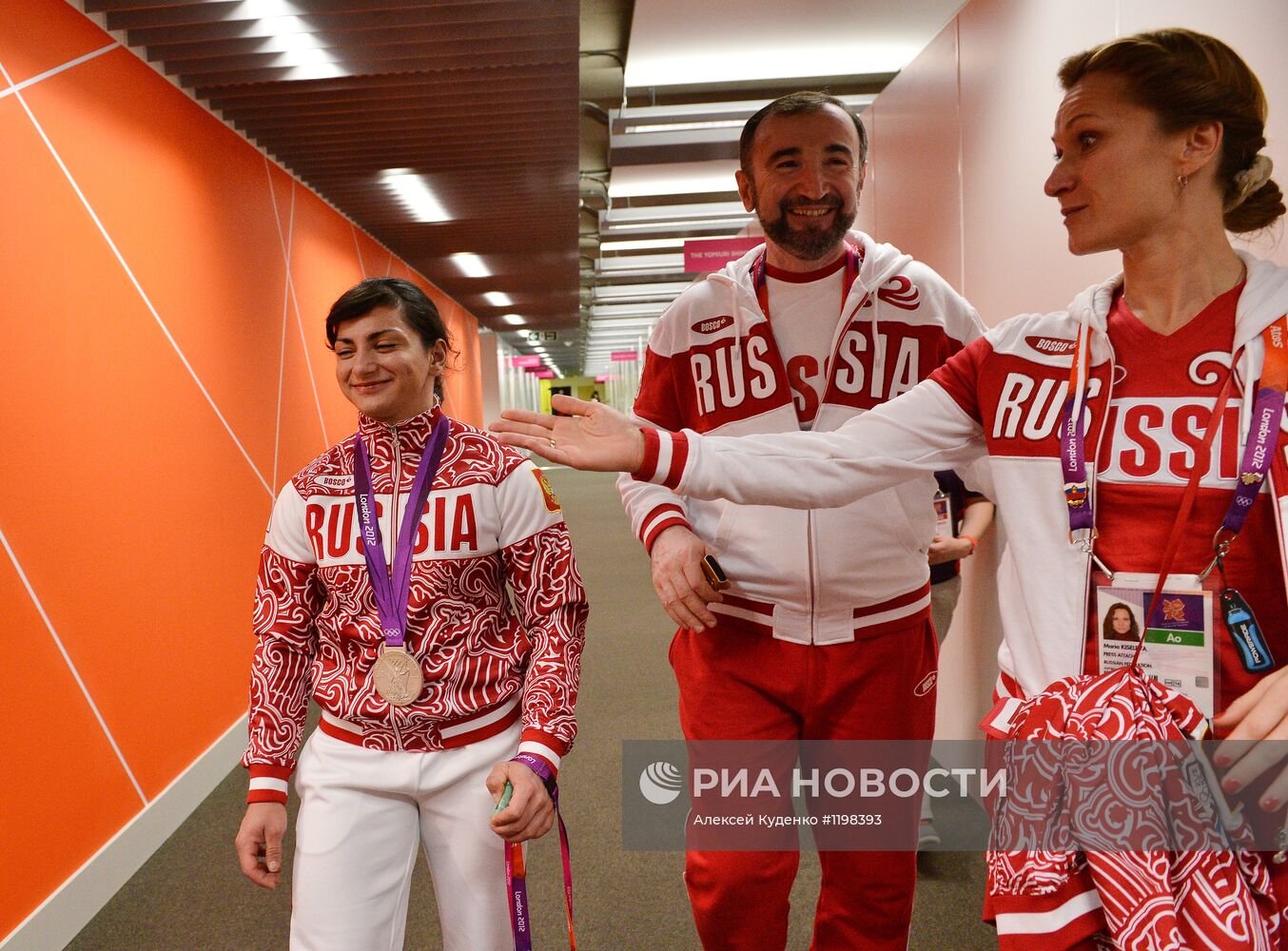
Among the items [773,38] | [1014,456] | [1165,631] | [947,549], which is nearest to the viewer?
[1165,631]

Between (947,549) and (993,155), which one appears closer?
(947,549)

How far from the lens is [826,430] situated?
1.77 m

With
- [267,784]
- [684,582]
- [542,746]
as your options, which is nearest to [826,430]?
[684,582]

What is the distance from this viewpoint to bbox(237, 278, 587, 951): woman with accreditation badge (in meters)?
1.51

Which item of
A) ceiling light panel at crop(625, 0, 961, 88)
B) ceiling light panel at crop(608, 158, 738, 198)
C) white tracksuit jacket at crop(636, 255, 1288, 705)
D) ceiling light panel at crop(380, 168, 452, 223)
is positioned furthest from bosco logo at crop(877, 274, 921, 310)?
ceiling light panel at crop(608, 158, 738, 198)

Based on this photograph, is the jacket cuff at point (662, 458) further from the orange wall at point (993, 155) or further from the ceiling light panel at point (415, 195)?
the ceiling light panel at point (415, 195)

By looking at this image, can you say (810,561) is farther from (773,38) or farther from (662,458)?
(773,38)

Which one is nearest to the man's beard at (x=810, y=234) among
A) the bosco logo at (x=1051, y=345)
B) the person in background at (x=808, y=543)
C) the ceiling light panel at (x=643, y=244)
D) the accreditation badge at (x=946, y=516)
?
the person in background at (x=808, y=543)

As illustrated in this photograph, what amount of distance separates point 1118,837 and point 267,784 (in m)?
1.35

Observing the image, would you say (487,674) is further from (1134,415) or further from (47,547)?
(47,547)

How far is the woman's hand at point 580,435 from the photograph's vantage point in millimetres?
1228

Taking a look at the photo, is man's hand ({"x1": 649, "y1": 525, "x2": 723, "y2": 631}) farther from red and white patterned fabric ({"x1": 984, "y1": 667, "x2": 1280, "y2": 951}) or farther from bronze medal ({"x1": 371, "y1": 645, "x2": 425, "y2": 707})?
red and white patterned fabric ({"x1": 984, "y1": 667, "x2": 1280, "y2": 951})

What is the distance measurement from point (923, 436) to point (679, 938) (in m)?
1.96

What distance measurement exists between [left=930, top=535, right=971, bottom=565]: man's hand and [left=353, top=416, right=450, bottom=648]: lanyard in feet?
4.60
